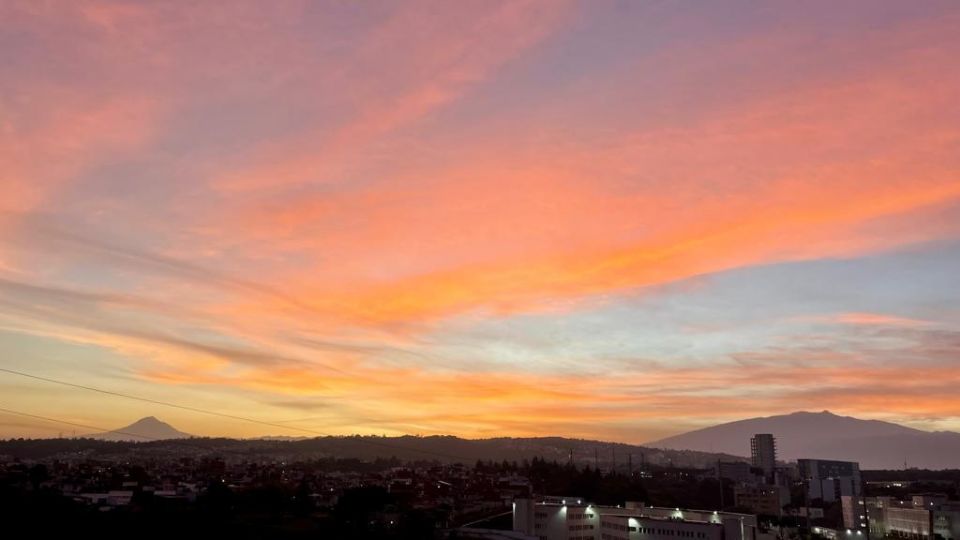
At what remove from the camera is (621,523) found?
57031 millimetres

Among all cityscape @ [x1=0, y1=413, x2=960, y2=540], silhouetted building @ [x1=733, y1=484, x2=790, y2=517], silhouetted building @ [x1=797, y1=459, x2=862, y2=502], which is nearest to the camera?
cityscape @ [x1=0, y1=413, x2=960, y2=540]

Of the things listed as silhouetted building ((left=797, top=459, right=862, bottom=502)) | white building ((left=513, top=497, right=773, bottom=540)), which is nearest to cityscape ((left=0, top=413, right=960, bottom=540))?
white building ((left=513, top=497, right=773, bottom=540))

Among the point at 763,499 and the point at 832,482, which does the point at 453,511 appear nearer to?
the point at 763,499

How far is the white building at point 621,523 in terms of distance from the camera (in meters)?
51.0

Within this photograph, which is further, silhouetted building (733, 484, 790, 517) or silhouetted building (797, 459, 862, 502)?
silhouetted building (797, 459, 862, 502)

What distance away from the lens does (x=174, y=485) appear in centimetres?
8281

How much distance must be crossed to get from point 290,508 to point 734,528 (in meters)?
39.7

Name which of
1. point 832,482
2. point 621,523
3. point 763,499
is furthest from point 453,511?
point 832,482

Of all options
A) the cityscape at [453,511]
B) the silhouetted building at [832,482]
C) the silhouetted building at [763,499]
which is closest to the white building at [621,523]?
the cityscape at [453,511]

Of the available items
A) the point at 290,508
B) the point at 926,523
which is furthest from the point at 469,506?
the point at 926,523

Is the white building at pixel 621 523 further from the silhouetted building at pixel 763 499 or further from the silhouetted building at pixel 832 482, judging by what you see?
the silhouetted building at pixel 832 482

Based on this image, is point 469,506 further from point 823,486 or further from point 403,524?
point 823,486

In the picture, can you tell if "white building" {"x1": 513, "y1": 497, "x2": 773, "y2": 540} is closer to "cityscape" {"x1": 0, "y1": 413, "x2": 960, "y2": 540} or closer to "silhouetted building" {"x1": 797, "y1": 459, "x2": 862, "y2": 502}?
"cityscape" {"x1": 0, "y1": 413, "x2": 960, "y2": 540}

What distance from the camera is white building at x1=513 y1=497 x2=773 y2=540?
167 feet
